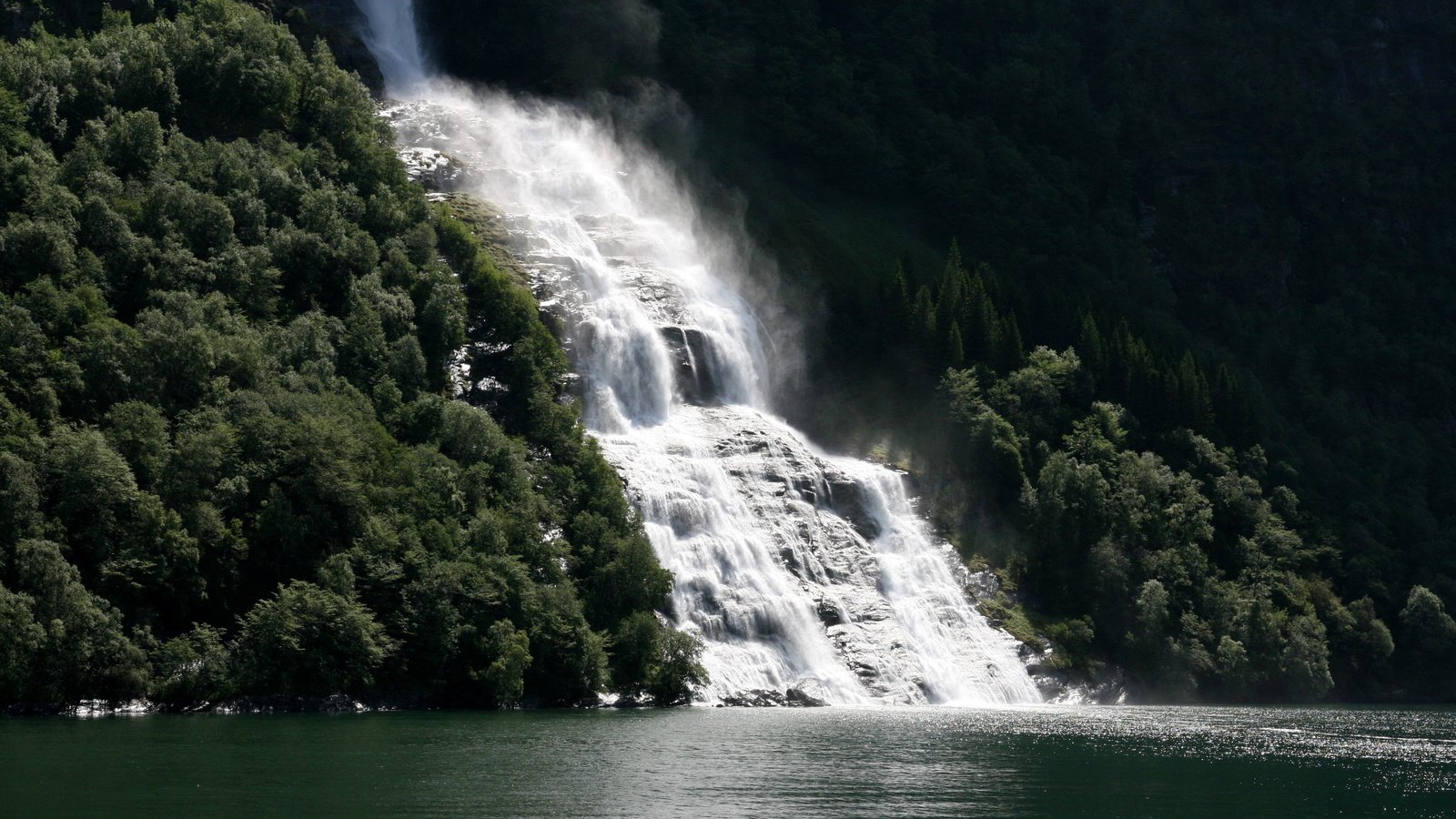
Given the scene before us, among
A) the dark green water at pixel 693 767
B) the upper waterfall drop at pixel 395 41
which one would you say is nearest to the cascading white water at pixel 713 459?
the upper waterfall drop at pixel 395 41

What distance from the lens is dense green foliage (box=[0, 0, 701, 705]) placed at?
6856 cm

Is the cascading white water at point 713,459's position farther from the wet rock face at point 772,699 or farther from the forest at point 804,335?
the forest at point 804,335

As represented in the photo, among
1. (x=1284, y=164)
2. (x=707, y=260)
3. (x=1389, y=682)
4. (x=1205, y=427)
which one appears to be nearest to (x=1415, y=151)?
(x=1284, y=164)

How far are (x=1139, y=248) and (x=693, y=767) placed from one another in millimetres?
121093

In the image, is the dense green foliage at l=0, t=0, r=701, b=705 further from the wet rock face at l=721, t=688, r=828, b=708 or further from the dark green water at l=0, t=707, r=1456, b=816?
the dark green water at l=0, t=707, r=1456, b=816

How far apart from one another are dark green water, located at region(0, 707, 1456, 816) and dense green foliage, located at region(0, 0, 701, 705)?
15.5 ft

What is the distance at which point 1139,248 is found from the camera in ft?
525

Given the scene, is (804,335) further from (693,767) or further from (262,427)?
(693,767)

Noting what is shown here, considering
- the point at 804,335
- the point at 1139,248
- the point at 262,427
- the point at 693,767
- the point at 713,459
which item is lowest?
the point at 693,767

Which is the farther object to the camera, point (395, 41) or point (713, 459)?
point (395, 41)

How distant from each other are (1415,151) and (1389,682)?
82.7 metres

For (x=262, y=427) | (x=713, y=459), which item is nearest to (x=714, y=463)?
(x=713, y=459)

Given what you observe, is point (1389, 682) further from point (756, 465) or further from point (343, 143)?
point (343, 143)

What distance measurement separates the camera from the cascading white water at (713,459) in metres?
89.1
